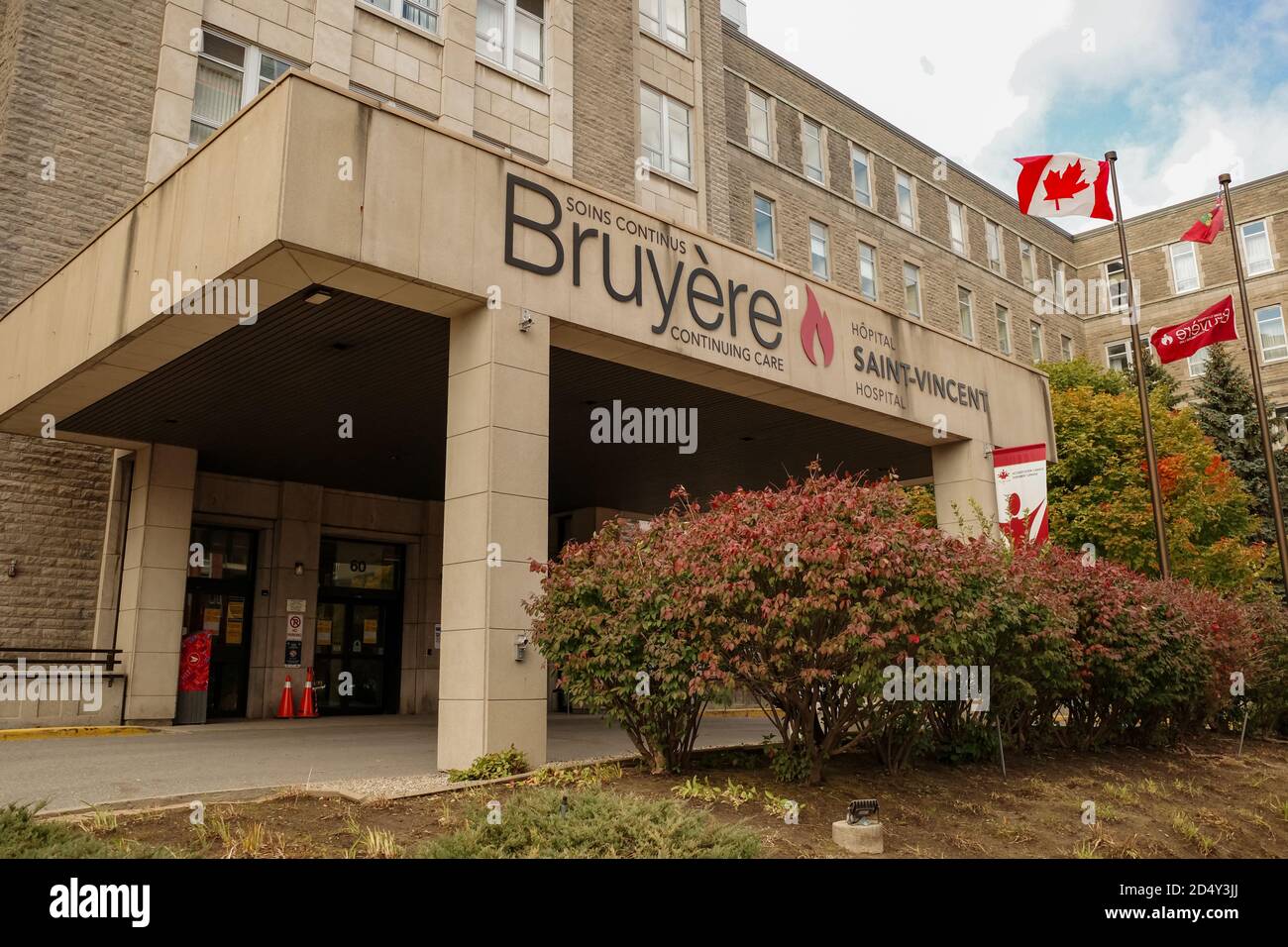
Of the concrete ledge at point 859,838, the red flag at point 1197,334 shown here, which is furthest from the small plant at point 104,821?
the red flag at point 1197,334

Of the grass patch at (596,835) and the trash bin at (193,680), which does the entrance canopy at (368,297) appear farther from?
the grass patch at (596,835)

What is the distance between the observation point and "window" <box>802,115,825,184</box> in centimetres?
2916

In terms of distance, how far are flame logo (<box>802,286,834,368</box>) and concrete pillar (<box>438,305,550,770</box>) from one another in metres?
5.08

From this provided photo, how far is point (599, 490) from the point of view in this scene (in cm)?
2078

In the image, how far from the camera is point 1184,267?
44.6 m

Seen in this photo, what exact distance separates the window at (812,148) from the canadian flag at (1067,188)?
8.46 meters

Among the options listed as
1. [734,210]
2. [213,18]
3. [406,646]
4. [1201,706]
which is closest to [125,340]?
[213,18]

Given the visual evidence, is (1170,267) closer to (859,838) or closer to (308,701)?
(308,701)

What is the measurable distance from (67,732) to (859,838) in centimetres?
1174

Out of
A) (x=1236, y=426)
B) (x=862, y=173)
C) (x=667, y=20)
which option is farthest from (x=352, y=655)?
(x=1236, y=426)

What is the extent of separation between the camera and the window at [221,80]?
16172 mm

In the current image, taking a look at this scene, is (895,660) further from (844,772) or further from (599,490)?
(599,490)
